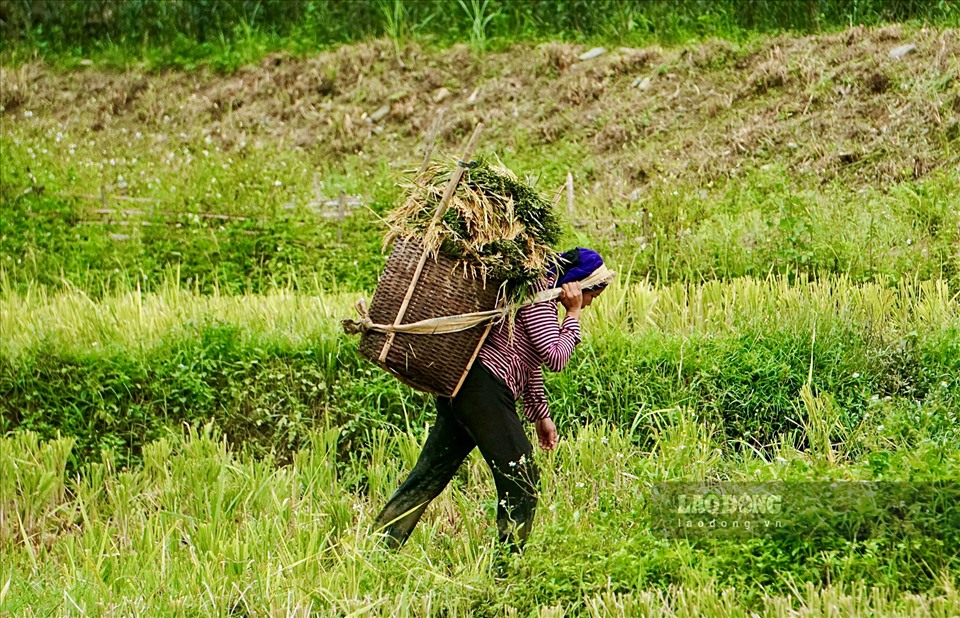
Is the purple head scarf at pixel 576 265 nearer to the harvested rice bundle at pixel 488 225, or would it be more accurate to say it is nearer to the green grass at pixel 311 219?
the harvested rice bundle at pixel 488 225

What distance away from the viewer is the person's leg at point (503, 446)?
4.29 metres

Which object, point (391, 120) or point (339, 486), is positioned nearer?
point (339, 486)

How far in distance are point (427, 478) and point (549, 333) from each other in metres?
0.81

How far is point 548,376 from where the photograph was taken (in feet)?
19.8

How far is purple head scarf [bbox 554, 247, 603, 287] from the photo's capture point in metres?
4.36

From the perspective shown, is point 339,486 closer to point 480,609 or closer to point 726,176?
point 480,609

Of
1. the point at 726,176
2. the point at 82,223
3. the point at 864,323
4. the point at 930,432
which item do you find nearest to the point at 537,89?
the point at 726,176

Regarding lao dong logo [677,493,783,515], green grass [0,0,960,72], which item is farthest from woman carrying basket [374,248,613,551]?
green grass [0,0,960,72]

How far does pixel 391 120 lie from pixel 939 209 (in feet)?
21.2

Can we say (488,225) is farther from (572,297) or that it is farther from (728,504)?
(728,504)

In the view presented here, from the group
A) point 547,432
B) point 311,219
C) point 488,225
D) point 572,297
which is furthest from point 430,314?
point 311,219

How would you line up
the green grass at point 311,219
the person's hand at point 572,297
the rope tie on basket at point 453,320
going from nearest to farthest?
the rope tie on basket at point 453,320 < the person's hand at point 572,297 < the green grass at point 311,219

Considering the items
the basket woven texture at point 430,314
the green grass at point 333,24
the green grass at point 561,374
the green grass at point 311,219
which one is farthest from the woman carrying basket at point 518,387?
the green grass at point 333,24

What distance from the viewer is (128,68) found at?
14.2m
